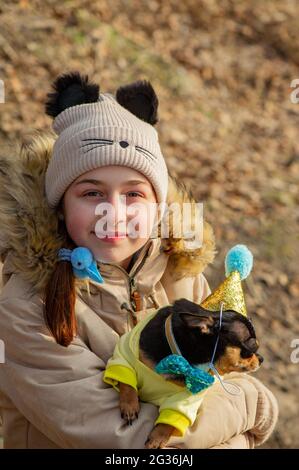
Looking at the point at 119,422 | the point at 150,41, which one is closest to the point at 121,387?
the point at 119,422

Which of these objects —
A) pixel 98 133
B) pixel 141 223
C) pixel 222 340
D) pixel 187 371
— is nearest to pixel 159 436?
pixel 187 371

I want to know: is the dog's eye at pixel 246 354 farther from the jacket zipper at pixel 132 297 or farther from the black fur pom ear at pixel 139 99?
the black fur pom ear at pixel 139 99

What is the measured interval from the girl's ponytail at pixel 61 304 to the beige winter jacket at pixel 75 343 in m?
0.04

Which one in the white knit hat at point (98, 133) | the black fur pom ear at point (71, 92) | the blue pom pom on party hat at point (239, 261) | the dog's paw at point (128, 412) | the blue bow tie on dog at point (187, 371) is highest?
the black fur pom ear at point (71, 92)

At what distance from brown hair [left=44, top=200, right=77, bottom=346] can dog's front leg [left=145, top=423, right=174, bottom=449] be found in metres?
0.40

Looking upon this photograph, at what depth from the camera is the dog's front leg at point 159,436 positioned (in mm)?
2371

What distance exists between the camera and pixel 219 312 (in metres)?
2.37

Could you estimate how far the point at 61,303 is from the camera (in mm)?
2510

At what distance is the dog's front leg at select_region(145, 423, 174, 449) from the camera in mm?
2371

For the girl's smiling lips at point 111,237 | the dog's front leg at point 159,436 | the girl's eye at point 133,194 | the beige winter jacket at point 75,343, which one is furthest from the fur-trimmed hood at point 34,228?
the dog's front leg at point 159,436

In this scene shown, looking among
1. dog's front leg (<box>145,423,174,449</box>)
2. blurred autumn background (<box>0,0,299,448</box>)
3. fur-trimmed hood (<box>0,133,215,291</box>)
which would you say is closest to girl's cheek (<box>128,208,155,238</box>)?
fur-trimmed hood (<box>0,133,215,291</box>)

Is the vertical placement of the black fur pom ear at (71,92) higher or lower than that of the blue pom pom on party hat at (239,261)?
higher
